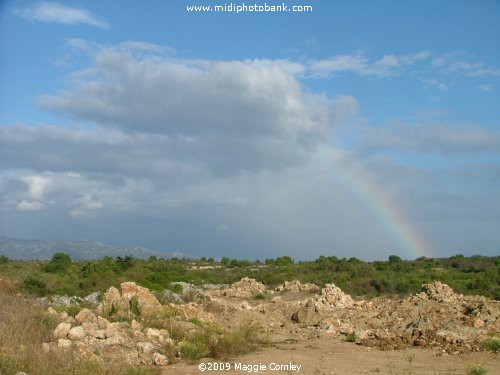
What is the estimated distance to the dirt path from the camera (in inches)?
481

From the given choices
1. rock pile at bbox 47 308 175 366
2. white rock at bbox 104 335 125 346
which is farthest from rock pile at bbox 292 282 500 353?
white rock at bbox 104 335 125 346

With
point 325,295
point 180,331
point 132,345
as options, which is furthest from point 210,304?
point 132,345

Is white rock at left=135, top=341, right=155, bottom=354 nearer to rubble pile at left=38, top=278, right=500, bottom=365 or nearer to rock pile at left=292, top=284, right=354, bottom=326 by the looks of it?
rubble pile at left=38, top=278, right=500, bottom=365

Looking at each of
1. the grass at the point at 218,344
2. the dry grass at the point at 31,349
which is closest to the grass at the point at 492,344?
the grass at the point at 218,344

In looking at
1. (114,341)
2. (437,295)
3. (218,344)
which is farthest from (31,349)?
(437,295)

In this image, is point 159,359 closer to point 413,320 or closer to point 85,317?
point 85,317

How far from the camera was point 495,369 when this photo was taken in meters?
12.1

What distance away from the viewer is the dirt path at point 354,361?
481 inches

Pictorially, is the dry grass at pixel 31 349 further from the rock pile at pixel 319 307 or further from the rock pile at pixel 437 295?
the rock pile at pixel 437 295

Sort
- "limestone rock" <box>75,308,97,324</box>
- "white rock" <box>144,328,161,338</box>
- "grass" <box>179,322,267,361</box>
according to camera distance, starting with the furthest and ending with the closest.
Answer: "limestone rock" <box>75,308,97,324</box>
"white rock" <box>144,328,161,338</box>
"grass" <box>179,322,267,361</box>

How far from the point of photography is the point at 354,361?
45.0 ft

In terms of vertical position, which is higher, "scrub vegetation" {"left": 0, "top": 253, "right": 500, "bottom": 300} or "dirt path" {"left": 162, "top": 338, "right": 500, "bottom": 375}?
"scrub vegetation" {"left": 0, "top": 253, "right": 500, "bottom": 300}

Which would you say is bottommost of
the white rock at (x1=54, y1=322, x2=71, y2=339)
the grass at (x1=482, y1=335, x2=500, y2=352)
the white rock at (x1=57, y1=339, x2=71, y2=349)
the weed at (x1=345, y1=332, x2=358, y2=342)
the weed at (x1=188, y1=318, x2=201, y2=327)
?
the weed at (x1=345, y1=332, x2=358, y2=342)

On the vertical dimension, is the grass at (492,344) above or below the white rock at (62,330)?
below
